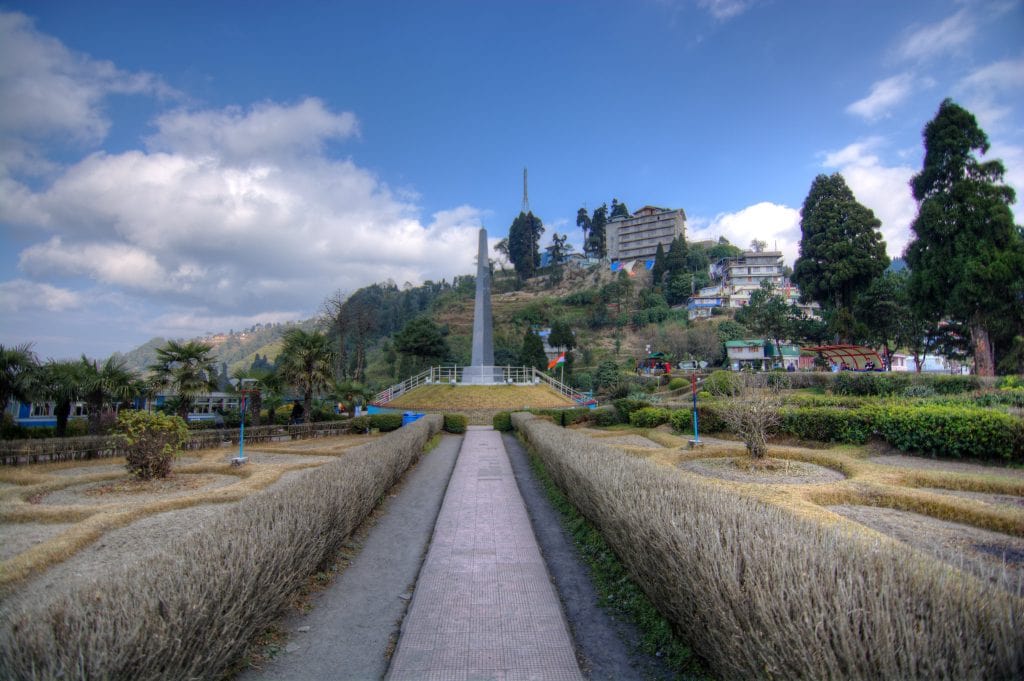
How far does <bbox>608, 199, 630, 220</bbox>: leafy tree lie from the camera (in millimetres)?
141250

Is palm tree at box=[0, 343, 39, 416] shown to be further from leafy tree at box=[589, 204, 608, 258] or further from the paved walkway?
leafy tree at box=[589, 204, 608, 258]

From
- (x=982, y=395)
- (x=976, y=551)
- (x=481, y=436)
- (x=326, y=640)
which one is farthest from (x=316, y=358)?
(x=982, y=395)

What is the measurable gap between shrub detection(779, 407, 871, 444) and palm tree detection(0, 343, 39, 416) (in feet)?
77.5

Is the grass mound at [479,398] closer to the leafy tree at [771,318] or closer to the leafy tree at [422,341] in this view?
the leafy tree at [422,341]

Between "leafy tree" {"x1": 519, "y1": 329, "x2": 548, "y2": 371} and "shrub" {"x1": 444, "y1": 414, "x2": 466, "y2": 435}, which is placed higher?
"leafy tree" {"x1": 519, "y1": 329, "x2": 548, "y2": 371}

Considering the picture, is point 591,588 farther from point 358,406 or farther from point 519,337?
point 519,337

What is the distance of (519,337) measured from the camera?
78562 millimetres

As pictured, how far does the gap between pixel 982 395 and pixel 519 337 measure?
61.7 meters

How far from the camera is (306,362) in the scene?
23.9m

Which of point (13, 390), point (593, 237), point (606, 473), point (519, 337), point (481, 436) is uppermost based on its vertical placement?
point (593, 237)

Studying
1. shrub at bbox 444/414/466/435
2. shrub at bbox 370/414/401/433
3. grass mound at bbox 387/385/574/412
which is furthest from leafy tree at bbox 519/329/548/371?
shrub at bbox 370/414/401/433

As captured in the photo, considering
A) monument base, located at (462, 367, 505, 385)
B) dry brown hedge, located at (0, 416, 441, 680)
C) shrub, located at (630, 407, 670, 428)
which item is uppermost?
monument base, located at (462, 367, 505, 385)

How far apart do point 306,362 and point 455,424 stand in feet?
25.0

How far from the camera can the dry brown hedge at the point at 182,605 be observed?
2.72 m
